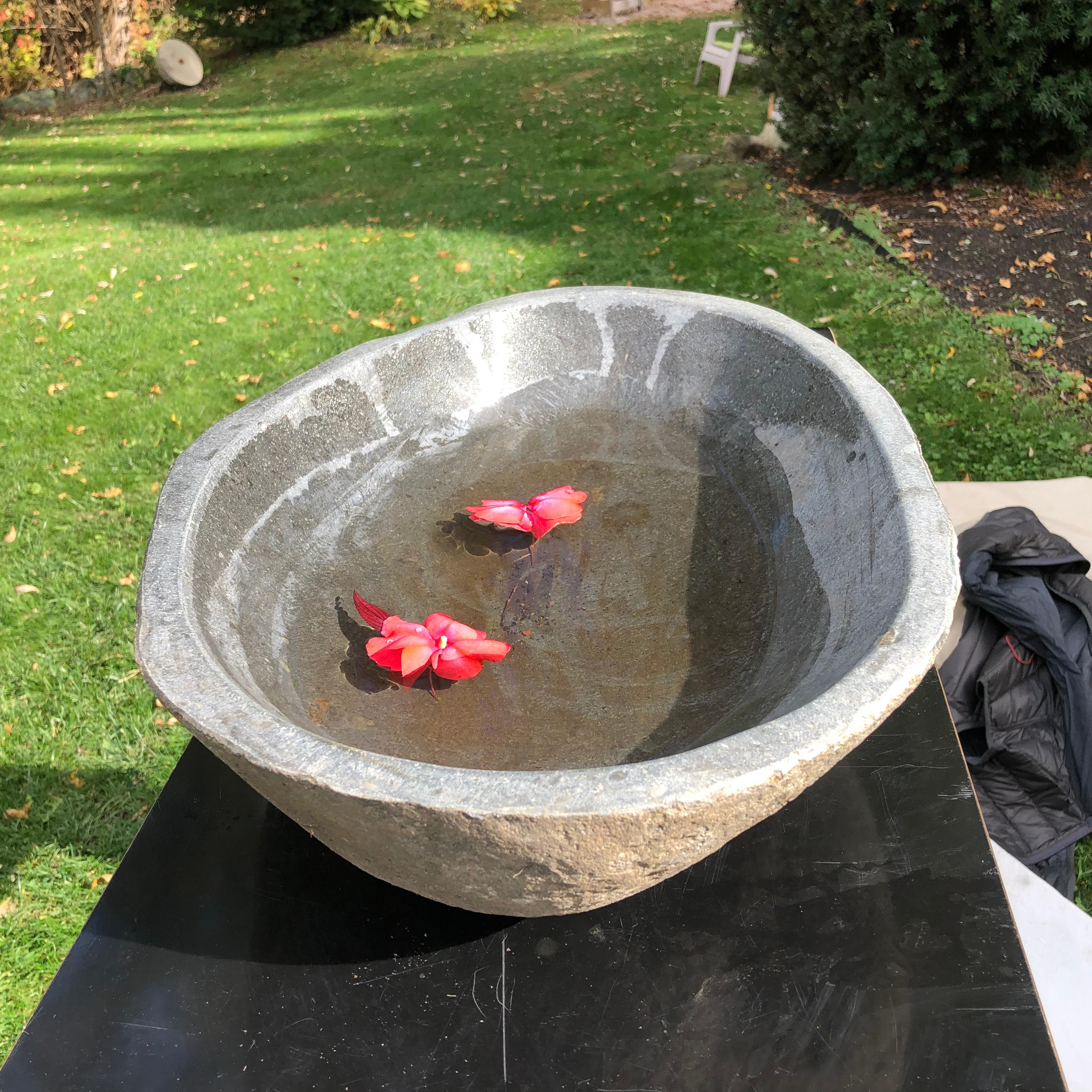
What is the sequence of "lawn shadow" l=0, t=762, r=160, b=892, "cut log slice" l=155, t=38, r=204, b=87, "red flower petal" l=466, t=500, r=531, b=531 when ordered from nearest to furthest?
"red flower petal" l=466, t=500, r=531, b=531, "lawn shadow" l=0, t=762, r=160, b=892, "cut log slice" l=155, t=38, r=204, b=87

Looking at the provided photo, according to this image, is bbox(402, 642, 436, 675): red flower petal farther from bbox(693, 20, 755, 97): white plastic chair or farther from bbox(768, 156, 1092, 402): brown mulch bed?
bbox(693, 20, 755, 97): white plastic chair

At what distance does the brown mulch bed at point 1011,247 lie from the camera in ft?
14.0

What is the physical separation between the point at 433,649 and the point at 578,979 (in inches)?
25.3

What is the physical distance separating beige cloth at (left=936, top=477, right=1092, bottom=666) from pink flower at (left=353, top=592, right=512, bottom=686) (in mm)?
2182

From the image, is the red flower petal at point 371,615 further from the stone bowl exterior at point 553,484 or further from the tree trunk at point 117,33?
the tree trunk at point 117,33

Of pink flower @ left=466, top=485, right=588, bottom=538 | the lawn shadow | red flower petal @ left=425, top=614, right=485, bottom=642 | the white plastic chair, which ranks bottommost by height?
the lawn shadow

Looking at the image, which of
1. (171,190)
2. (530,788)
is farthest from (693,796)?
(171,190)

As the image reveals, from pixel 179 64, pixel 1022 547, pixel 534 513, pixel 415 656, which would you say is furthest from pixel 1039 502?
pixel 179 64

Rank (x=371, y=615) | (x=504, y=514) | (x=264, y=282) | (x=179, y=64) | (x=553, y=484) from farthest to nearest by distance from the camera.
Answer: (x=179, y=64)
(x=264, y=282)
(x=553, y=484)
(x=504, y=514)
(x=371, y=615)

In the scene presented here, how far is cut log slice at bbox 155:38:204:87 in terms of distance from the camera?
36.0 ft

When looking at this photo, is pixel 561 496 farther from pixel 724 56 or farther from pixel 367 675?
pixel 724 56

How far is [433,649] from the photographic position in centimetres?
152

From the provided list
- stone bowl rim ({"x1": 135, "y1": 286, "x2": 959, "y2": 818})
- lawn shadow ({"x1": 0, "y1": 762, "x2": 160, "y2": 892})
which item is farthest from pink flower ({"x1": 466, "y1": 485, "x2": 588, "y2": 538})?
lawn shadow ({"x1": 0, "y1": 762, "x2": 160, "y2": 892})

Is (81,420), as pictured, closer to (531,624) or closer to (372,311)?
(372,311)
